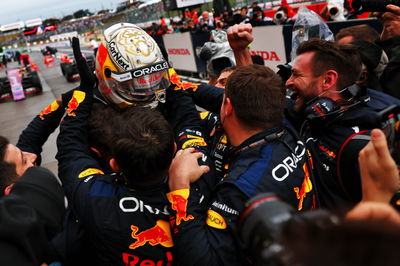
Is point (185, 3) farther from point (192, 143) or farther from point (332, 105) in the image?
point (192, 143)

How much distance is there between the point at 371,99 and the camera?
1.75 m

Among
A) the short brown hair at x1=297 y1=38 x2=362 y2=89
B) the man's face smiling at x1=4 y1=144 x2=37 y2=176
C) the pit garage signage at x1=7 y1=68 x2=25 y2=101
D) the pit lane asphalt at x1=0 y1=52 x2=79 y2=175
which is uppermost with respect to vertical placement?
the short brown hair at x1=297 y1=38 x2=362 y2=89

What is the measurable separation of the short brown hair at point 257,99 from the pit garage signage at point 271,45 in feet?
17.1

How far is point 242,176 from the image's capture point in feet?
4.09

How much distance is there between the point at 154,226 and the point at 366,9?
214 centimetres

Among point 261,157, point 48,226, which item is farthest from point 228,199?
point 48,226

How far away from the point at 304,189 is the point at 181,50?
9286mm

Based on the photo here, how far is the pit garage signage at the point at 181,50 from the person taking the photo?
9609 mm

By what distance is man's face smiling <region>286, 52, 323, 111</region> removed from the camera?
1908 mm

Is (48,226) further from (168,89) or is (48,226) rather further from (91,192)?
(168,89)

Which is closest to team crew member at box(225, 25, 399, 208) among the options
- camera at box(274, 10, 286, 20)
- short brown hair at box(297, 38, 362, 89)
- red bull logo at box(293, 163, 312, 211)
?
short brown hair at box(297, 38, 362, 89)

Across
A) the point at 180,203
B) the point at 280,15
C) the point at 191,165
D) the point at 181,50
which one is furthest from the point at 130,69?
the point at 181,50

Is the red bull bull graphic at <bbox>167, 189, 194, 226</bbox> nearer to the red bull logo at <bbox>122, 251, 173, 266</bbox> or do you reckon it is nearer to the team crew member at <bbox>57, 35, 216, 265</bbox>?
the team crew member at <bbox>57, 35, 216, 265</bbox>

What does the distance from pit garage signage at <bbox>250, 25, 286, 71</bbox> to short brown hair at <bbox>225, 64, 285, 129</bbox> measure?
17.1 feet
